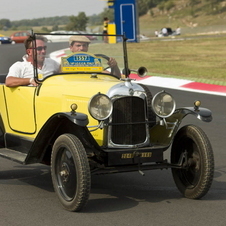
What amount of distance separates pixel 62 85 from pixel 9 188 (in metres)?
1.26

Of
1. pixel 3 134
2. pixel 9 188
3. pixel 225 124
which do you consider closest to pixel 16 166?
pixel 3 134

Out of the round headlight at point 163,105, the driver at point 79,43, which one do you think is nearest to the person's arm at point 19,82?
the driver at point 79,43

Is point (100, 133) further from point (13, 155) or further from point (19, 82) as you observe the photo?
point (19, 82)

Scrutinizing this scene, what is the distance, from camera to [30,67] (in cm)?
634

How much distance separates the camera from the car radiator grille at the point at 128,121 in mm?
5301

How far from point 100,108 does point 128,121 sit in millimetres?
349

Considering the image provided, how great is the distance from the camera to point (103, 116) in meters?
5.16

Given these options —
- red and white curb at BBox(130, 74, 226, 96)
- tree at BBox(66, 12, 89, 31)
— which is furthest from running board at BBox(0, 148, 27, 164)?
tree at BBox(66, 12, 89, 31)

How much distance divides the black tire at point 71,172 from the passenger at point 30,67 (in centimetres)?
115

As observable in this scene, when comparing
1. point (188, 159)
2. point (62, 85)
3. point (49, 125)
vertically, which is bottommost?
point (188, 159)

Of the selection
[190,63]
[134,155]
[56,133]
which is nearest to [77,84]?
[56,133]

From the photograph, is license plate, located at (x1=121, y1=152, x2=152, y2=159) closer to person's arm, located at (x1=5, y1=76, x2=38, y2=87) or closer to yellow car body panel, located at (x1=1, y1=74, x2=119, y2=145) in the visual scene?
yellow car body panel, located at (x1=1, y1=74, x2=119, y2=145)

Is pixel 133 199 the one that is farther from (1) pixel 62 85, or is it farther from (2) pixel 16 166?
(2) pixel 16 166

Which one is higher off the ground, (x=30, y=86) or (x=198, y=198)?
(x=30, y=86)
